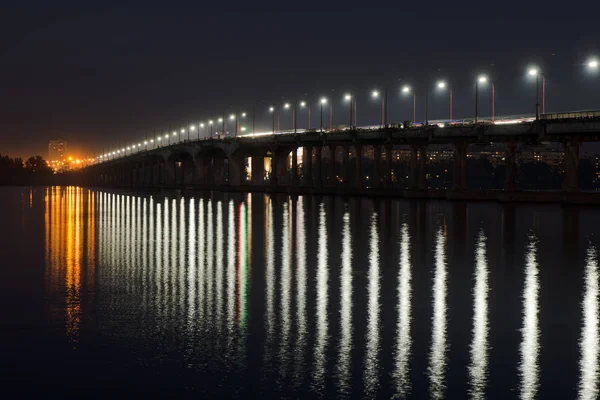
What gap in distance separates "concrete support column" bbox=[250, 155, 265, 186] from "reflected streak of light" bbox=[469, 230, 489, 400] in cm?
12888

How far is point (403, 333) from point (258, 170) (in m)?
140

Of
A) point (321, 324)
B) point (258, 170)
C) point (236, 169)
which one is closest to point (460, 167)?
point (258, 170)

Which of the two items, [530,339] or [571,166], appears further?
[571,166]

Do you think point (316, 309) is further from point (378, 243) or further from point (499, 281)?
point (378, 243)

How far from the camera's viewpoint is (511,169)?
280 feet

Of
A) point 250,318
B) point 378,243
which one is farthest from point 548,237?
point 250,318

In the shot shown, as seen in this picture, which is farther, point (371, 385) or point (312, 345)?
point (312, 345)

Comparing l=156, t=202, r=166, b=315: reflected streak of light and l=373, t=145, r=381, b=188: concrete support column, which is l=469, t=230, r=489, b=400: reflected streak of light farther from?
l=373, t=145, r=381, b=188: concrete support column

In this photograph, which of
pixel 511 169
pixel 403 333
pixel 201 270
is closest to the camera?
pixel 403 333

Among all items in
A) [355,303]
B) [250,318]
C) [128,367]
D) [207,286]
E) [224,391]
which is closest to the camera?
[224,391]

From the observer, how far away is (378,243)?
30.5m

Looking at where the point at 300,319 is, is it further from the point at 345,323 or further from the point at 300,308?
the point at 300,308

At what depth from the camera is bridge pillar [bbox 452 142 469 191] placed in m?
87.9

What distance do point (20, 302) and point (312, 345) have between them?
7.18m
